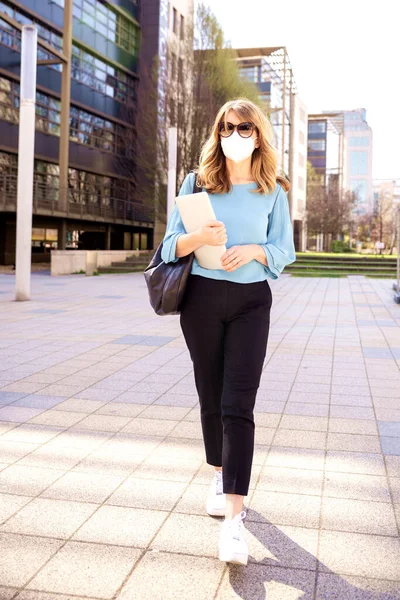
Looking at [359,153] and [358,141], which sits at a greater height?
[358,141]

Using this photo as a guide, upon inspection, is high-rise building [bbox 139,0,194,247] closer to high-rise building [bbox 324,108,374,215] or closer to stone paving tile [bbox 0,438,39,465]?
stone paving tile [bbox 0,438,39,465]

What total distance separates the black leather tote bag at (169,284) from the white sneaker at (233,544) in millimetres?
936

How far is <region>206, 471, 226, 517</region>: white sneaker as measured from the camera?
3.38m

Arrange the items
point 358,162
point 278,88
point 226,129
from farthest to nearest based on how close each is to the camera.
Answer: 1. point 358,162
2. point 278,88
3. point 226,129

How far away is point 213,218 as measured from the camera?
291 centimetres

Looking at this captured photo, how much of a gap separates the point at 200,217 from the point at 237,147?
37 cm

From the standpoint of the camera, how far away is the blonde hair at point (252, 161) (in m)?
3.06

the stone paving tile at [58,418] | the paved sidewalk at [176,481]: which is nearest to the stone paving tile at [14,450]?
the paved sidewalk at [176,481]

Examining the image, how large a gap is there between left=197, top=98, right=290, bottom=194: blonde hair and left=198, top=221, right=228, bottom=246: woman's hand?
0.26 metres

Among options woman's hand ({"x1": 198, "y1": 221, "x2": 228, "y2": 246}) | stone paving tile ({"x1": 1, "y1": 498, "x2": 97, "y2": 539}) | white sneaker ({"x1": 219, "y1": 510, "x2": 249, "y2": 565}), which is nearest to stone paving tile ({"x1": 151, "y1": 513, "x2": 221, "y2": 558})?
white sneaker ({"x1": 219, "y1": 510, "x2": 249, "y2": 565})

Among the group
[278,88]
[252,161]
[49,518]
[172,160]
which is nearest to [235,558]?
[49,518]

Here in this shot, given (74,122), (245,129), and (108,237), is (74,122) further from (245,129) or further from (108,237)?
(245,129)

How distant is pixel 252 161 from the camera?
3.14 meters

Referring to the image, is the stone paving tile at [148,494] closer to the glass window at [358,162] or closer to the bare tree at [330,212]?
the bare tree at [330,212]
